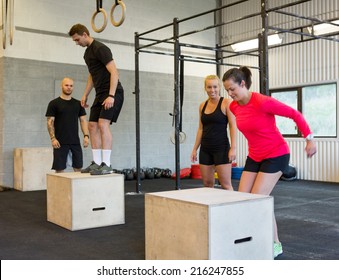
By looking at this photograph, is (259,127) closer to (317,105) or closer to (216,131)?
(216,131)

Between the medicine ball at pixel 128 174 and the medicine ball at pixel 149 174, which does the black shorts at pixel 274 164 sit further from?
the medicine ball at pixel 149 174

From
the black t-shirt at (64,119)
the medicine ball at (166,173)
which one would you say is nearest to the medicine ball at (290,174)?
the medicine ball at (166,173)

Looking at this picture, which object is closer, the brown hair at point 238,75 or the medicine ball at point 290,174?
the brown hair at point 238,75

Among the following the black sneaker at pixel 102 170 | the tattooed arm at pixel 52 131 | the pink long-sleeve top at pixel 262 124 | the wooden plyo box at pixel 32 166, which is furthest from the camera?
the wooden plyo box at pixel 32 166

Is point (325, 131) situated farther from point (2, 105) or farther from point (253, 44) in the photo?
point (2, 105)

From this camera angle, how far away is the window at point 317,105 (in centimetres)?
714

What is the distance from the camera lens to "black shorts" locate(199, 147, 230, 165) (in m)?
3.35

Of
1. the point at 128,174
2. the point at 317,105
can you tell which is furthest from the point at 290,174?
the point at 128,174

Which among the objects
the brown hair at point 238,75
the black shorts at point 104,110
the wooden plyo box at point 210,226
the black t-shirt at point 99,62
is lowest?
the wooden plyo box at point 210,226

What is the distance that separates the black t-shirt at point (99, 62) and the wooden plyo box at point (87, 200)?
761 mm

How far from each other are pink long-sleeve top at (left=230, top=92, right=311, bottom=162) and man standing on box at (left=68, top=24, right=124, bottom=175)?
1239mm

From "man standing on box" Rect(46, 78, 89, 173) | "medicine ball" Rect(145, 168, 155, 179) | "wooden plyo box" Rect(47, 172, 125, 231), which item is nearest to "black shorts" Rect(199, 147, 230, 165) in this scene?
"wooden plyo box" Rect(47, 172, 125, 231)

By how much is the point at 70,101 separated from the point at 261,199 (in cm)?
304

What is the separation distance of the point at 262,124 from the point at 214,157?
1016 mm
